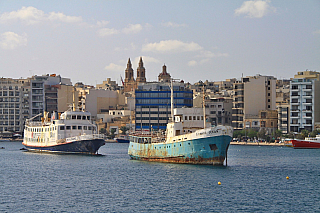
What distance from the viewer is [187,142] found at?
7219 cm

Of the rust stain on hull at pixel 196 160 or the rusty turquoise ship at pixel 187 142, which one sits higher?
the rusty turquoise ship at pixel 187 142

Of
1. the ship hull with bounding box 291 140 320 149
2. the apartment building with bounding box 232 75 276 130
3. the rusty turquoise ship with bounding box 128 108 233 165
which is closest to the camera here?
the rusty turquoise ship with bounding box 128 108 233 165

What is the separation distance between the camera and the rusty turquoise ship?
70188 mm

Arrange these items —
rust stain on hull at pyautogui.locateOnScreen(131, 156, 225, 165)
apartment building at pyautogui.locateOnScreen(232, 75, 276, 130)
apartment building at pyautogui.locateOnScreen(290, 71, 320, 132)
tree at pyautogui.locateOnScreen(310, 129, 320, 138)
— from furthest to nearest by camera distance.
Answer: apartment building at pyautogui.locateOnScreen(232, 75, 276, 130), apartment building at pyautogui.locateOnScreen(290, 71, 320, 132), tree at pyautogui.locateOnScreen(310, 129, 320, 138), rust stain on hull at pyautogui.locateOnScreen(131, 156, 225, 165)

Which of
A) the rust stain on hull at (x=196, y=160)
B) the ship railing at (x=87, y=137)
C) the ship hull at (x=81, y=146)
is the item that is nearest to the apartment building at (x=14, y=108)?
the ship hull at (x=81, y=146)

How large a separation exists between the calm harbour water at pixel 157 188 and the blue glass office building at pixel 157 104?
3603 inches

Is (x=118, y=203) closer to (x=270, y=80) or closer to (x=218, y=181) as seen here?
(x=218, y=181)

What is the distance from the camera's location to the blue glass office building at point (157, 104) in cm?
17288

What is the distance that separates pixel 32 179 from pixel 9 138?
133 m

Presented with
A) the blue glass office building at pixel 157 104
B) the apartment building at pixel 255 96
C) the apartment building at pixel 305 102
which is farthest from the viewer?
the blue glass office building at pixel 157 104

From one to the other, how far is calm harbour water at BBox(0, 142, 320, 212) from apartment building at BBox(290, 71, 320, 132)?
7204 centimetres

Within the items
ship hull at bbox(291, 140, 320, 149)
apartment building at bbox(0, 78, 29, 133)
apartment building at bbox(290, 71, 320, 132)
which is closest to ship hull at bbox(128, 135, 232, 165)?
ship hull at bbox(291, 140, 320, 149)

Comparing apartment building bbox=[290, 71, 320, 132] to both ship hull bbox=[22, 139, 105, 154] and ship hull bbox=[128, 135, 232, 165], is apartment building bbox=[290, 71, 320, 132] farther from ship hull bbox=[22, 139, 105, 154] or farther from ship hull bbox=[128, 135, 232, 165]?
ship hull bbox=[128, 135, 232, 165]

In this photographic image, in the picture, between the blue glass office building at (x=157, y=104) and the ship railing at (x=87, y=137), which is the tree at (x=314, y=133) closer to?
the blue glass office building at (x=157, y=104)
